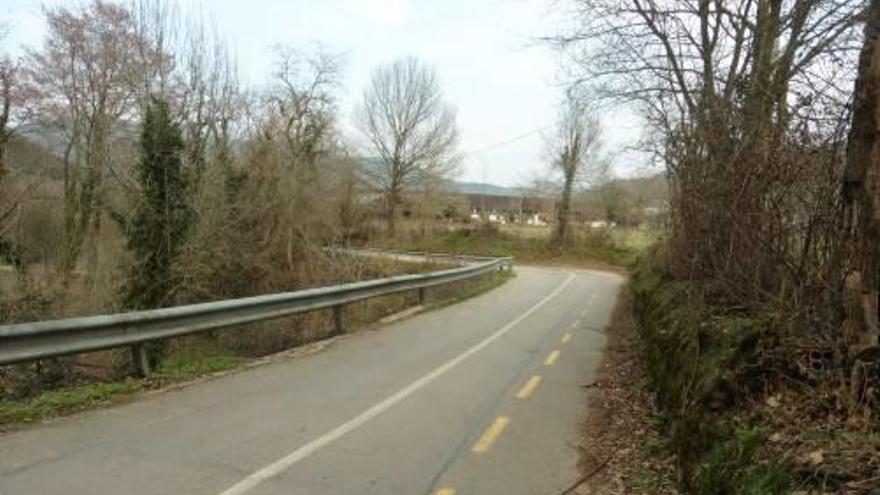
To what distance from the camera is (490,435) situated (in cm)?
781

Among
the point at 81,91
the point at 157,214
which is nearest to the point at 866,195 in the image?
the point at 157,214

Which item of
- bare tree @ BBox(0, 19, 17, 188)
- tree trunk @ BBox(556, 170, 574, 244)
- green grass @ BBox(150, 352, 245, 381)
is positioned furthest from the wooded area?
tree trunk @ BBox(556, 170, 574, 244)

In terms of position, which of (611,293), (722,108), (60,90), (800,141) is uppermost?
(60,90)

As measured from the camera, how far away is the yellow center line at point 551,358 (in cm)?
1280

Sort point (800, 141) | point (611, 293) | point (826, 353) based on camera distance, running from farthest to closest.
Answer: point (611, 293), point (800, 141), point (826, 353)

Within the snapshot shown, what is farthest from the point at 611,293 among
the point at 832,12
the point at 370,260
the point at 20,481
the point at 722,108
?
the point at 20,481

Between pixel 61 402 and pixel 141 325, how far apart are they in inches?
65.3

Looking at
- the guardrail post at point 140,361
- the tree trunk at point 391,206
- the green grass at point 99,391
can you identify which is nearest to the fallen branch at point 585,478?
the green grass at point 99,391

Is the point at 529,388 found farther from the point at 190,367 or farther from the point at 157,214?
the point at 157,214

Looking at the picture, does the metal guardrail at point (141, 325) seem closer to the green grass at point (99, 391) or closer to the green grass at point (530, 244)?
the green grass at point (99, 391)

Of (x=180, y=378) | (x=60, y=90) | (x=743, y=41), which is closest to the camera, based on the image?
(x=180, y=378)

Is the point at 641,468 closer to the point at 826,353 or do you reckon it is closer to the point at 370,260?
the point at 826,353

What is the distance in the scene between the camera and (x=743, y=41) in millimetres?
16438

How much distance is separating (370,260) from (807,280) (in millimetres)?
28441
